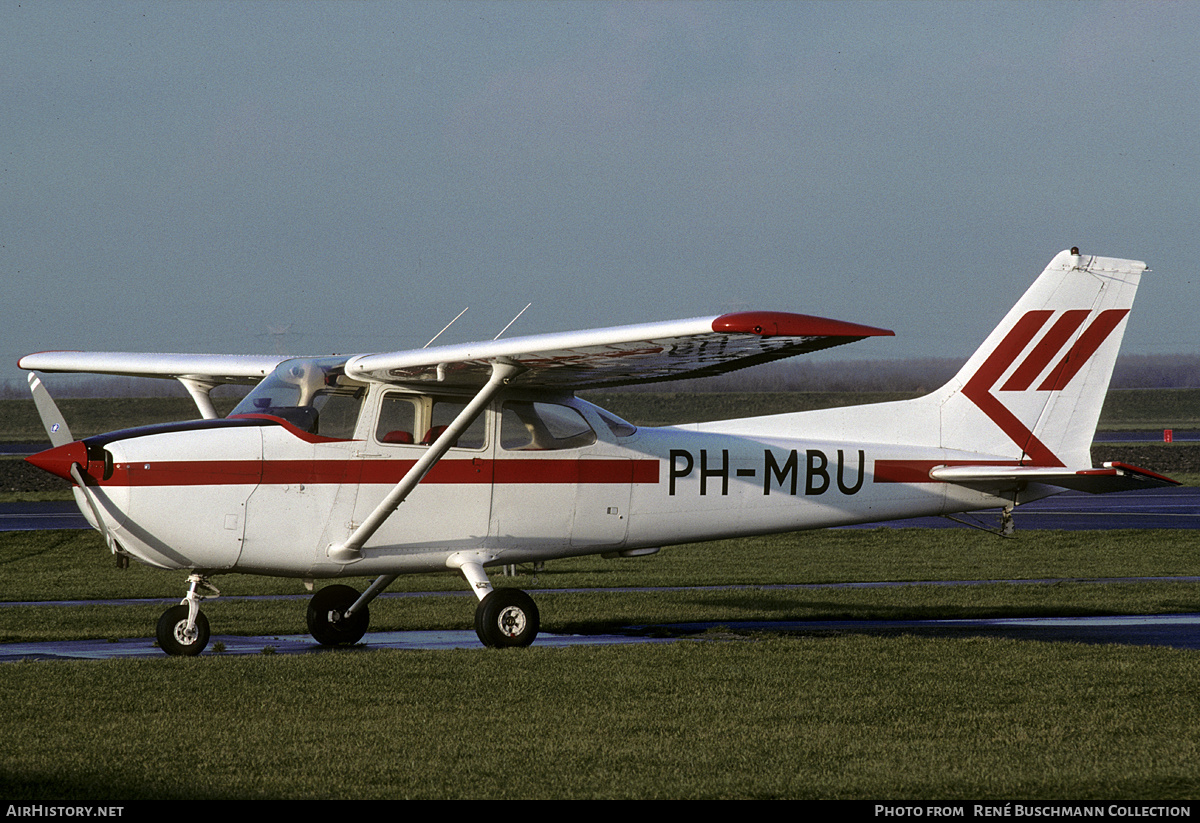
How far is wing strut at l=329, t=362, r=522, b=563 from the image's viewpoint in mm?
11062

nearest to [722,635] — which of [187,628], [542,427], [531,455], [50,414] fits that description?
[531,455]

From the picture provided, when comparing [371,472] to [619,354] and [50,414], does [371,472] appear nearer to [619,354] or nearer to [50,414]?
[619,354]

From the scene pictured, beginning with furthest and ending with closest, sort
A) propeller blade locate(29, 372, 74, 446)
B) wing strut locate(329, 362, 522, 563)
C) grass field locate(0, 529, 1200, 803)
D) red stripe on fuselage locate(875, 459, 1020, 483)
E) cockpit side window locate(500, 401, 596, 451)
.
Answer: red stripe on fuselage locate(875, 459, 1020, 483)
cockpit side window locate(500, 401, 596, 451)
propeller blade locate(29, 372, 74, 446)
wing strut locate(329, 362, 522, 563)
grass field locate(0, 529, 1200, 803)

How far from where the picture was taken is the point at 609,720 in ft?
26.3

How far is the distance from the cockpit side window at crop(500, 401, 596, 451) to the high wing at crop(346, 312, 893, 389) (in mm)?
270

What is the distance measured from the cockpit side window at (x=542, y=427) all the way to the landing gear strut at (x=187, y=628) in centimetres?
297

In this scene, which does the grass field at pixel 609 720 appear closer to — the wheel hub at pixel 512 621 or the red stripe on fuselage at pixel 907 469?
the wheel hub at pixel 512 621

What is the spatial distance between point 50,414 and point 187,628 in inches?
91.8

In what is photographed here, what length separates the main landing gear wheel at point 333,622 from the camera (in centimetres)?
1248

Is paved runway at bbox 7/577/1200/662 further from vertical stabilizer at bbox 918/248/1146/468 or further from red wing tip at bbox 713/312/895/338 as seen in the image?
red wing tip at bbox 713/312/895/338

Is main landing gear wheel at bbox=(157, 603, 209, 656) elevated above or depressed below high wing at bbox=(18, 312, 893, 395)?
below

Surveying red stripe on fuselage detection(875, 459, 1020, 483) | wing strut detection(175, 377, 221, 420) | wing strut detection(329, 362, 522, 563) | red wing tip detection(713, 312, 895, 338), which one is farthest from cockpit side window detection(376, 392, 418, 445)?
red stripe on fuselage detection(875, 459, 1020, 483)

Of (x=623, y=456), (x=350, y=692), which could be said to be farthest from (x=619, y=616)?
(x=350, y=692)
